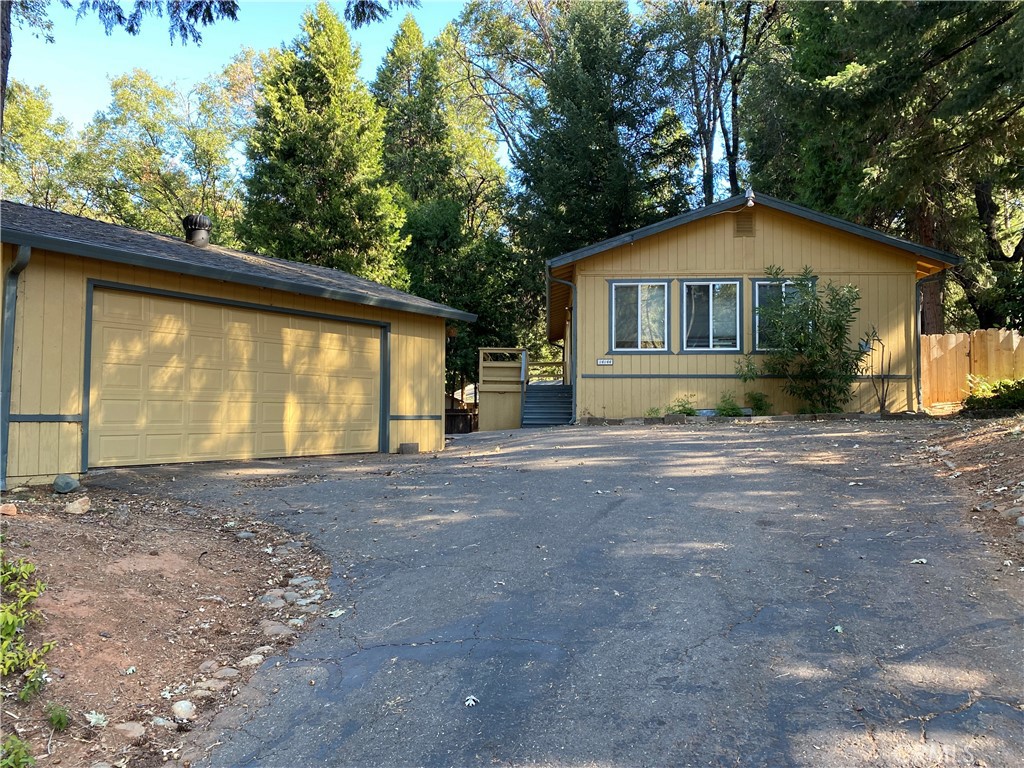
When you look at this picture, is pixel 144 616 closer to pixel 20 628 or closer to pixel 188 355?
pixel 20 628

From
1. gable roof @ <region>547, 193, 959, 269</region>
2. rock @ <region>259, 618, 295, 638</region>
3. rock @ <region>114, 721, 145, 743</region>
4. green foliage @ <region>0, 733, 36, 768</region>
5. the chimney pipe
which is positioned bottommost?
rock @ <region>114, 721, 145, 743</region>

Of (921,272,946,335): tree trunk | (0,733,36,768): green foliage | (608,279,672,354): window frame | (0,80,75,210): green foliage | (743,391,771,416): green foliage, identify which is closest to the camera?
(0,733,36,768): green foliage

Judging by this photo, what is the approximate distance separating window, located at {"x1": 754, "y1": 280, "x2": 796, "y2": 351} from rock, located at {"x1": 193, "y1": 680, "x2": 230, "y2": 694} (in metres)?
12.6

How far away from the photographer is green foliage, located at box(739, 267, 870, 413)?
13430 millimetres

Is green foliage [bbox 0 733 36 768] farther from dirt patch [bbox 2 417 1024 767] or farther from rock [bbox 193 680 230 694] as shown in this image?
rock [bbox 193 680 230 694]

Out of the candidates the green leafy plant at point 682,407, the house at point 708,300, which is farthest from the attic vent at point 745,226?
the green leafy plant at point 682,407

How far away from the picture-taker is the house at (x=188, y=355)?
7.64 metres

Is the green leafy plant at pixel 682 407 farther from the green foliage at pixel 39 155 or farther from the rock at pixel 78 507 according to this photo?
the green foliage at pixel 39 155

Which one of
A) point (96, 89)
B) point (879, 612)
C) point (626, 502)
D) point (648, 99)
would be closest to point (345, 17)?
point (626, 502)

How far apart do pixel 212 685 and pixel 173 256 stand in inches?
274

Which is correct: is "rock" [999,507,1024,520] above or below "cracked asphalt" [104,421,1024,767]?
above

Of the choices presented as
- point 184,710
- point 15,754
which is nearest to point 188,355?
point 184,710

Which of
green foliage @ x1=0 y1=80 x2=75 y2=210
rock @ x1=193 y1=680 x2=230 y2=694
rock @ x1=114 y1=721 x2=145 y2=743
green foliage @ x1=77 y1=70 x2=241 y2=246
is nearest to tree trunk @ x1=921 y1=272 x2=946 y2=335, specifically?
rock @ x1=193 y1=680 x2=230 y2=694

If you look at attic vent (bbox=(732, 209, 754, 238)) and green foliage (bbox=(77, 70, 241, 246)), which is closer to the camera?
attic vent (bbox=(732, 209, 754, 238))
